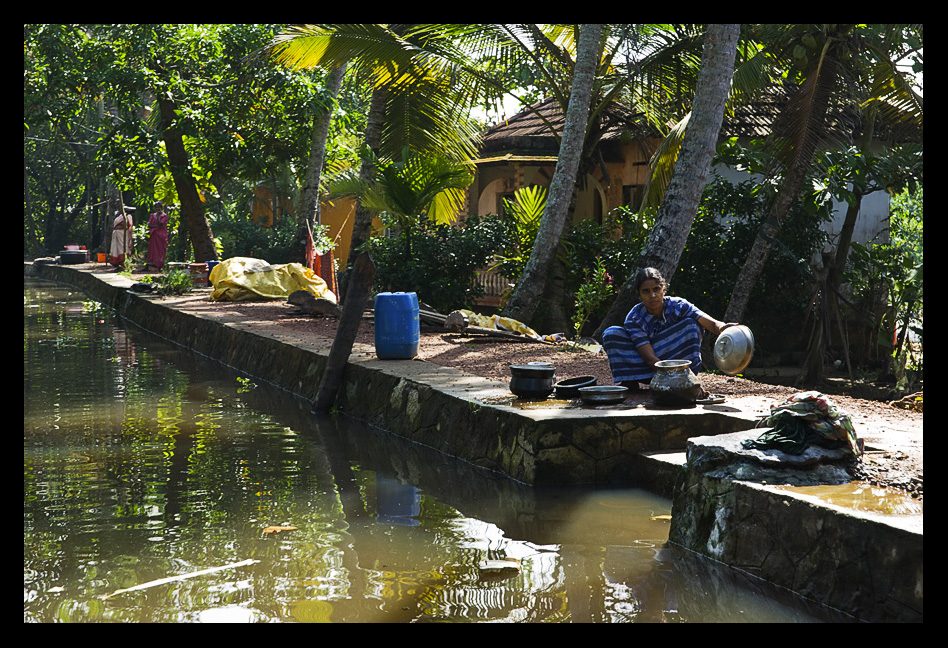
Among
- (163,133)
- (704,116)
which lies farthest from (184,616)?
(163,133)

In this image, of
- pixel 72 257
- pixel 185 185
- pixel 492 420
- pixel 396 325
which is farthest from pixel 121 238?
pixel 492 420

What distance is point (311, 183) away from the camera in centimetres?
1939

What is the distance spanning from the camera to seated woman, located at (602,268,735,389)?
7414mm

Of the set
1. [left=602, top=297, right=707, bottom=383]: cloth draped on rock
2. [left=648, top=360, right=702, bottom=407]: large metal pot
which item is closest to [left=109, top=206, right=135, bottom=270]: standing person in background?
[left=602, top=297, right=707, bottom=383]: cloth draped on rock

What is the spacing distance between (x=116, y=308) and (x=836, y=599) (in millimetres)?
19626

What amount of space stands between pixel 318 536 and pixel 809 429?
2820mm

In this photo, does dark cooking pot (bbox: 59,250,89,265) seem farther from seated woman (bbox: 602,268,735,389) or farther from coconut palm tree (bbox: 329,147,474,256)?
seated woman (bbox: 602,268,735,389)

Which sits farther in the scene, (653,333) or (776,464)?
(653,333)

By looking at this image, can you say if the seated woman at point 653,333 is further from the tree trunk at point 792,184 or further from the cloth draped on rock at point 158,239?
the cloth draped on rock at point 158,239

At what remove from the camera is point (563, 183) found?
1217cm

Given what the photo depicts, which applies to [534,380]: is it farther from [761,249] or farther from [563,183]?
[761,249]

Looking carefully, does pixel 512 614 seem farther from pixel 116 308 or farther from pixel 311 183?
pixel 116 308

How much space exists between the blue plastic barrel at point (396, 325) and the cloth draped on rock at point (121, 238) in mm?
19891

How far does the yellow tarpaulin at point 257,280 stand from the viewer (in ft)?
58.4
